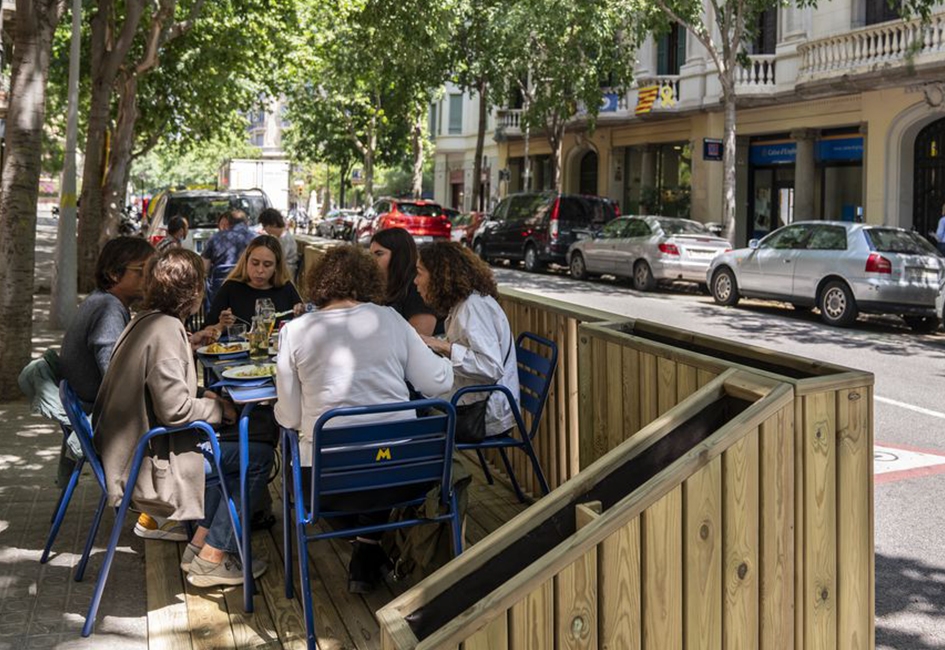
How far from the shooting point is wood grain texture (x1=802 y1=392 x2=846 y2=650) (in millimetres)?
3139

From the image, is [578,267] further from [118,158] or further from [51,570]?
[51,570]

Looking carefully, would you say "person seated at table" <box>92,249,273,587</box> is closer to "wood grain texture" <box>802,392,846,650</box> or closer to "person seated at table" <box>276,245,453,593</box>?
"person seated at table" <box>276,245,453,593</box>

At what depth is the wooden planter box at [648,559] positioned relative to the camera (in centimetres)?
270

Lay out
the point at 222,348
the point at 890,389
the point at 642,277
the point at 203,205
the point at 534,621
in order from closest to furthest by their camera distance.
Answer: the point at 534,621 → the point at 222,348 → the point at 890,389 → the point at 203,205 → the point at 642,277

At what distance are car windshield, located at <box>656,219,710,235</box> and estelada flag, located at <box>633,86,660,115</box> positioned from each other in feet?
33.4

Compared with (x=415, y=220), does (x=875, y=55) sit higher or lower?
higher

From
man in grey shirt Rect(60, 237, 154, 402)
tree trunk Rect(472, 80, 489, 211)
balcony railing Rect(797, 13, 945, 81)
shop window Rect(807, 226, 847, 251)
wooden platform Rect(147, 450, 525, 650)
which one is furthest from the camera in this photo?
tree trunk Rect(472, 80, 489, 211)

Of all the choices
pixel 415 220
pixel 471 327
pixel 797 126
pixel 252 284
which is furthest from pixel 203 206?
pixel 797 126

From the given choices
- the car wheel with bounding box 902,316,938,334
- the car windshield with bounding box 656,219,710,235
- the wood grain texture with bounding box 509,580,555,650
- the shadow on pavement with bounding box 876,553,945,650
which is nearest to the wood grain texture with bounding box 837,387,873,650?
the wood grain texture with bounding box 509,580,555,650

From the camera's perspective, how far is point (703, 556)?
2.96 m

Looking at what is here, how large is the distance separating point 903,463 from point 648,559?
527cm

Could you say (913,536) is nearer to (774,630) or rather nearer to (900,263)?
(774,630)

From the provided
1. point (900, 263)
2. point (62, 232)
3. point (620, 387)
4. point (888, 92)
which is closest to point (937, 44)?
point (888, 92)

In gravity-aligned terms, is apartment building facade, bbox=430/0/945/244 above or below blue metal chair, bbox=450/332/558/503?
above
